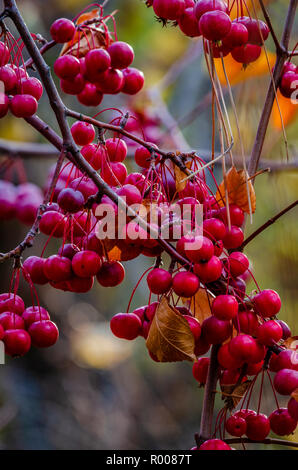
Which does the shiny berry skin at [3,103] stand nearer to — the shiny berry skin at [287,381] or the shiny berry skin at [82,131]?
the shiny berry skin at [82,131]

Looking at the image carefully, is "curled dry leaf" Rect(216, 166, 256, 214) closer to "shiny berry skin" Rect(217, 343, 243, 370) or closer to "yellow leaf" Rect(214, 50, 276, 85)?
"shiny berry skin" Rect(217, 343, 243, 370)

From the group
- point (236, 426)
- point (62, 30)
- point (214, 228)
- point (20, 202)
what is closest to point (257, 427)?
point (236, 426)

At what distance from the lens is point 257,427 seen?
63 centimetres

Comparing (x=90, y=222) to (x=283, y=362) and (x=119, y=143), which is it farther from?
(x=283, y=362)

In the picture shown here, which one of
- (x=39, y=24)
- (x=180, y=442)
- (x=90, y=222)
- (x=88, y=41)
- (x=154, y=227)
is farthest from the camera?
(x=180, y=442)

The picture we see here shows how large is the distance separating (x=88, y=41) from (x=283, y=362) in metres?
0.53

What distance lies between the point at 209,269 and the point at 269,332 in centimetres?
9

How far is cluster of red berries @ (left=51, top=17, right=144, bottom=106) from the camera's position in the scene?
759 mm

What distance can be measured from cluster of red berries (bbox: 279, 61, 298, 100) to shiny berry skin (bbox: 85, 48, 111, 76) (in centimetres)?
24

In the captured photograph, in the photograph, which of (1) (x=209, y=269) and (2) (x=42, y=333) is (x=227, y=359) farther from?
(2) (x=42, y=333)

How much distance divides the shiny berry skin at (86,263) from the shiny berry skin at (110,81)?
0.30 metres

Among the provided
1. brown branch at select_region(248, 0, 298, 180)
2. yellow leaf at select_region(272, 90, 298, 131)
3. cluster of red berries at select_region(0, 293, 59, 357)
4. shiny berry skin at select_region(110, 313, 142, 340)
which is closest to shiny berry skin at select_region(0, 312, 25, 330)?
cluster of red berries at select_region(0, 293, 59, 357)
